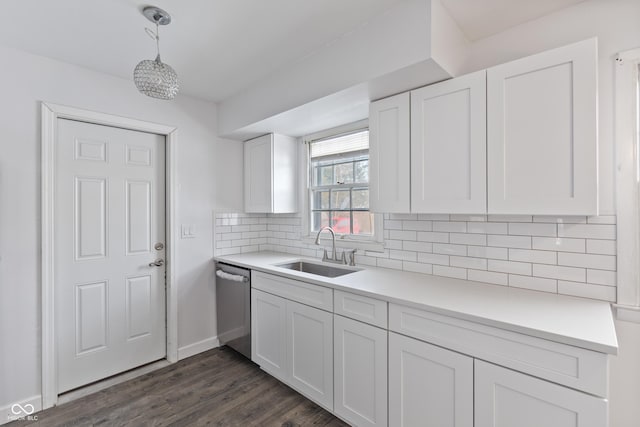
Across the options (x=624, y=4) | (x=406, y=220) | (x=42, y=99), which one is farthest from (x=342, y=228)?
(x=42, y=99)

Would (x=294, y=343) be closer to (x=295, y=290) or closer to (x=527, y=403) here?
(x=295, y=290)

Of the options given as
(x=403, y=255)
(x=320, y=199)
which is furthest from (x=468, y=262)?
(x=320, y=199)

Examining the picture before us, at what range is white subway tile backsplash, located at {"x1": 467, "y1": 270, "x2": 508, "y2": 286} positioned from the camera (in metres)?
1.85

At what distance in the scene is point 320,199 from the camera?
3.15 m

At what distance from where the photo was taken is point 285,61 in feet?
7.34

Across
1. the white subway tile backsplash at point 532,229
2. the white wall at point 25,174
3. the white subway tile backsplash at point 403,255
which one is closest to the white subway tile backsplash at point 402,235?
the white subway tile backsplash at point 403,255

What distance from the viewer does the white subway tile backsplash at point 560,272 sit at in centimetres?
160

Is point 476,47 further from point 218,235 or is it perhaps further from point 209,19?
point 218,235

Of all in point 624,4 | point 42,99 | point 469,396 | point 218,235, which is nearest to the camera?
point 469,396

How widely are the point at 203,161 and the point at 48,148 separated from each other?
46.5 inches

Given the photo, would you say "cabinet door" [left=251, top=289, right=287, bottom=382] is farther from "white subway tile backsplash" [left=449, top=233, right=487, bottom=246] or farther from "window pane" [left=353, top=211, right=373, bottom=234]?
"white subway tile backsplash" [left=449, top=233, right=487, bottom=246]

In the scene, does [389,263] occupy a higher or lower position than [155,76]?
lower

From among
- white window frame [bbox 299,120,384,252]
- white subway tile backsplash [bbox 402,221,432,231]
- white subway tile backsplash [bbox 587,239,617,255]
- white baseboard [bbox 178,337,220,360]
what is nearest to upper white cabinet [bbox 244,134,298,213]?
white window frame [bbox 299,120,384,252]

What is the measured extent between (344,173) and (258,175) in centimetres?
93
